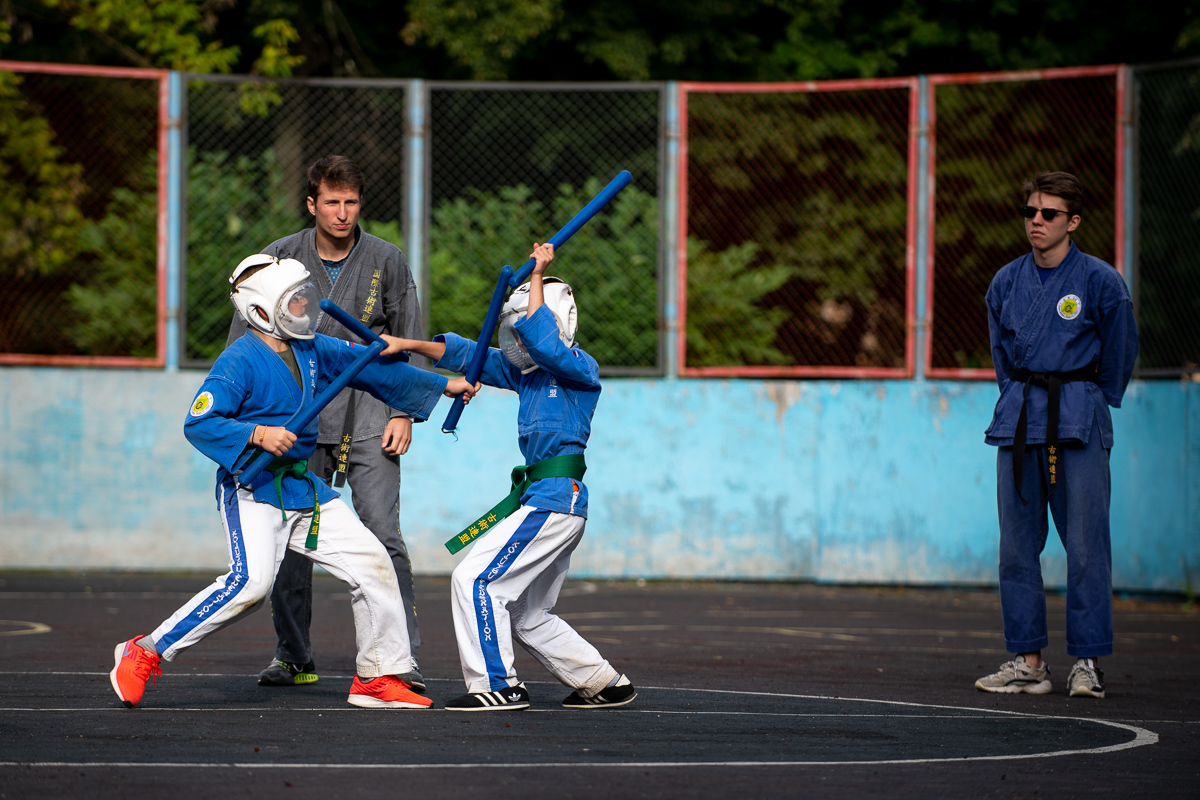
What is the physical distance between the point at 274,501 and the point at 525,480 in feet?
3.28

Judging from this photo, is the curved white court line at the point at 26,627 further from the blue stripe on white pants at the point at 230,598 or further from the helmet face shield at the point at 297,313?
the helmet face shield at the point at 297,313

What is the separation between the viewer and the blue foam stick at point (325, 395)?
6.09 m

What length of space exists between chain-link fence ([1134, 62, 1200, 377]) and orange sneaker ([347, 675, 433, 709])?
7656mm

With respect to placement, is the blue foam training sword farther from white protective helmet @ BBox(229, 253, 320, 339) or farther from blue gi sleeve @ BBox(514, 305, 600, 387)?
white protective helmet @ BBox(229, 253, 320, 339)

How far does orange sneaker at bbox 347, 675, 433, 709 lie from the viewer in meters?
6.22

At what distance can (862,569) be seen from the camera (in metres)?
12.5

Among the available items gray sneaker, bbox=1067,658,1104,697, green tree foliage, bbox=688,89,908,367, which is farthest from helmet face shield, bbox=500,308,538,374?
green tree foliage, bbox=688,89,908,367

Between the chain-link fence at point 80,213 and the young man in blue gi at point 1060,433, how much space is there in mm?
7825

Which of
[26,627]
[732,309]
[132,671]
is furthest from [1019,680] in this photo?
[732,309]

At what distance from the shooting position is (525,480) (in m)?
6.41

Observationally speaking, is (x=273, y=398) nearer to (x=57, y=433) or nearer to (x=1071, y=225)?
(x=1071, y=225)

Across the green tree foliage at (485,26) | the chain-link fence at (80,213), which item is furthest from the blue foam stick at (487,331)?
the green tree foliage at (485,26)

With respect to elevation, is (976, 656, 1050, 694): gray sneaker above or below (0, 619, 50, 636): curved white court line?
above

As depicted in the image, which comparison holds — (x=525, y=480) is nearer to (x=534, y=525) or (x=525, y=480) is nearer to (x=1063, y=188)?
(x=534, y=525)
